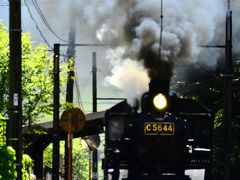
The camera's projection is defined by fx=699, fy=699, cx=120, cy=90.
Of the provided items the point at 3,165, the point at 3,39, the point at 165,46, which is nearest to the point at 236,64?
the point at 3,39

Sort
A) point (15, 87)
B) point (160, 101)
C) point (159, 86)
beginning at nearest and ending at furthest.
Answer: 1. point (15, 87)
2. point (160, 101)
3. point (159, 86)

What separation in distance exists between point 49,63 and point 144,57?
811 centimetres

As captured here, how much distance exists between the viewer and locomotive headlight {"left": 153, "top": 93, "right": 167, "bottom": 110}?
43.8ft

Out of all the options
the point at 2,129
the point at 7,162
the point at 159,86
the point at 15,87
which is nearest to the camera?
the point at 7,162

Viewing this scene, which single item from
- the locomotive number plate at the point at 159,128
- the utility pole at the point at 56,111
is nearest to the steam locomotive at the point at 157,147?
the locomotive number plate at the point at 159,128

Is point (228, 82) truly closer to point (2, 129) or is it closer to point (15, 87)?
point (2, 129)

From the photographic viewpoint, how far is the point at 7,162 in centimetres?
1211

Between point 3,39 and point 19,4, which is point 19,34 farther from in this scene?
point 3,39

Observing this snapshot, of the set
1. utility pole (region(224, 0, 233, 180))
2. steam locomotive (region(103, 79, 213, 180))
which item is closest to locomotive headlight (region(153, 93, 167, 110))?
steam locomotive (region(103, 79, 213, 180))

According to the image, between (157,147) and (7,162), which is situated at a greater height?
(157,147)

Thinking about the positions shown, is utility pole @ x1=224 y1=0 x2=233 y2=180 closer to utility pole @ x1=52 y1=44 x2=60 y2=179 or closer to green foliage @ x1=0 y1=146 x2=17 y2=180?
utility pole @ x1=52 y1=44 x2=60 y2=179

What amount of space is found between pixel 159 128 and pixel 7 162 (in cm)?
294

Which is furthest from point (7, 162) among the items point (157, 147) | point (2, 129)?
point (2, 129)

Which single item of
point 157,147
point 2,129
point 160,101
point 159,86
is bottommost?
point 157,147
